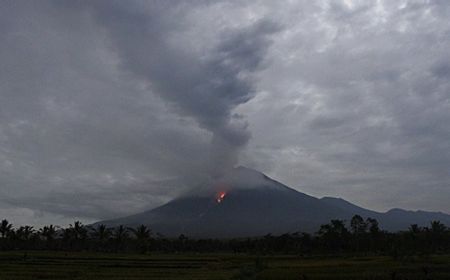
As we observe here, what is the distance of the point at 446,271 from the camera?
5388 centimetres

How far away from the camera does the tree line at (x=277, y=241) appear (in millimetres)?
106875

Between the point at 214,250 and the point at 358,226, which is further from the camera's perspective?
the point at 214,250

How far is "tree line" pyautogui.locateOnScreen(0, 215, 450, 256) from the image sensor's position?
107 metres

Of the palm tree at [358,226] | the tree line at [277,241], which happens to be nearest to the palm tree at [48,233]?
the tree line at [277,241]

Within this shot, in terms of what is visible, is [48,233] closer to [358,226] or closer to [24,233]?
[24,233]

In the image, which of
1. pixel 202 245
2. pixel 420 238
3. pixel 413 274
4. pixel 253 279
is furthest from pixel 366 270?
pixel 202 245

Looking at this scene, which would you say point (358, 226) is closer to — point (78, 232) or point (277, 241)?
point (277, 241)

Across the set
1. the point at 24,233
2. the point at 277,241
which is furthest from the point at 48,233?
the point at 277,241

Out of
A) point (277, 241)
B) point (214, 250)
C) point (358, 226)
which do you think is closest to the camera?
point (277, 241)

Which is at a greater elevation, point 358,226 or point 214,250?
point 358,226

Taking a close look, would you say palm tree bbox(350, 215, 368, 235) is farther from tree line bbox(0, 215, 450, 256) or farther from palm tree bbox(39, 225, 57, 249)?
palm tree bbox(39, 225, 57, 249)

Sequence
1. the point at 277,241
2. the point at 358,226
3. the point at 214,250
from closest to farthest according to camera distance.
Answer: the point at 277,241 < the point at 358,226 < the point at 214,250

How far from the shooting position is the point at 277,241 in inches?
4847

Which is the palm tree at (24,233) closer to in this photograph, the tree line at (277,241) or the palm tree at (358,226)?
the tree line at (277,241)
